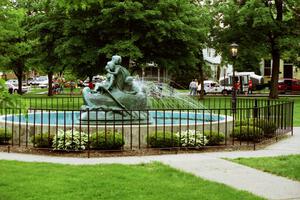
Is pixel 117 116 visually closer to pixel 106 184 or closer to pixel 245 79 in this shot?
pixel 106 184

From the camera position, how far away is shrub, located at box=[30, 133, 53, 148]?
12.2 metres

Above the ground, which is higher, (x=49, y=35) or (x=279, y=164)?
(x=49, y=35)

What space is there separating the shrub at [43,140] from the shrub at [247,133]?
15.9ft

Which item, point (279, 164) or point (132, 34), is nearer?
point (279, 164)

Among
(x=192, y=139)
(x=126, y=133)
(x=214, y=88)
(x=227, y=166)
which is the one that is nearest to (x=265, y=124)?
(x=192, y=139)

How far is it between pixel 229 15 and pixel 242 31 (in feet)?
4.97

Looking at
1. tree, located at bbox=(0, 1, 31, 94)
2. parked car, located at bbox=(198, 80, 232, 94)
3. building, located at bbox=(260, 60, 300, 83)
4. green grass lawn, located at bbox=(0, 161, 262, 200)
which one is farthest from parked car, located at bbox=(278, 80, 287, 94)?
green grass lawn, located at bbox=(0, 161, 262, 200)

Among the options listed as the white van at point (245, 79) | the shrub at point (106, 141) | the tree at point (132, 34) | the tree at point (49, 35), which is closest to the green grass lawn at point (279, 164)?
the shrub at point (106, 141)

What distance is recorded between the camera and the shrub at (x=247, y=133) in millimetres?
13534

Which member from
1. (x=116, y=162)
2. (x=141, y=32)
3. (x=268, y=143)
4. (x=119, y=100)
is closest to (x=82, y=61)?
(x=141, y=32)

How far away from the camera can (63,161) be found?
10.9 m

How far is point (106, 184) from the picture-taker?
326 inches

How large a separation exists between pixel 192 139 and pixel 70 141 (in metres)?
2.84

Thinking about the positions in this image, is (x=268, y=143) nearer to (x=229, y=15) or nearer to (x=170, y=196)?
(x=170, y=196)
